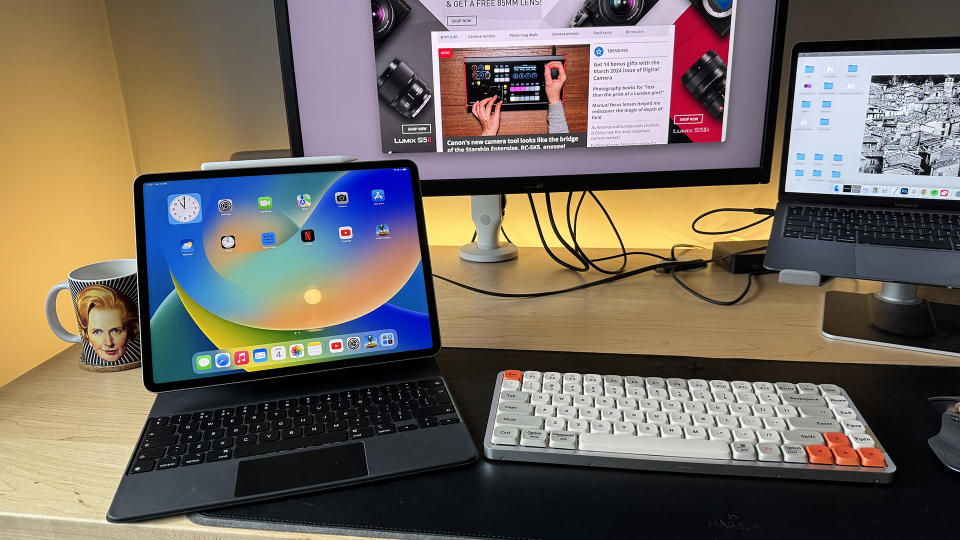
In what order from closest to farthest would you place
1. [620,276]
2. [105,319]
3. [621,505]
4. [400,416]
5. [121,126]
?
[621,505] → [400,416] → [105,319] → [620,276] → [121,126]

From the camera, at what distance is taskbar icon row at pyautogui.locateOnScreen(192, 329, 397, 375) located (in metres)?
0.58

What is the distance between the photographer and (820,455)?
46 cm

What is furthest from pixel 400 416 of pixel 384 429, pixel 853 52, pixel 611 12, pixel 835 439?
pixel 853 52

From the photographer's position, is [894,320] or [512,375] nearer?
[512,375]

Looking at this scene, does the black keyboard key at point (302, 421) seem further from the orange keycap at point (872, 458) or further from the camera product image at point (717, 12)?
the camera product image at point (717, 12)

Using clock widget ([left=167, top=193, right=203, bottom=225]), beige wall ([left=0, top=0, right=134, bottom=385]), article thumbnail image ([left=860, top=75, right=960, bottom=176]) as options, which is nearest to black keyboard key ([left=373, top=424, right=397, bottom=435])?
clock widget ([left=167, top=193, right=203, bottom=225])

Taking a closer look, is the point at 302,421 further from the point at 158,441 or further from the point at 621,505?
the point at 621,505

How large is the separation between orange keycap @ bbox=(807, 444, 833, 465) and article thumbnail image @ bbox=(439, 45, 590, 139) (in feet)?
1.70

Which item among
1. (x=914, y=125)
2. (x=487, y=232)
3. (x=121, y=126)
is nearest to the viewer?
(x=914, y=125)

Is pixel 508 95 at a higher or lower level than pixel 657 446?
higher

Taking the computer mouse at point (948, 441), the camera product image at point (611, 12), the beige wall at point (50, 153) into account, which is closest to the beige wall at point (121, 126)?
the beige wall at point (50, 153)

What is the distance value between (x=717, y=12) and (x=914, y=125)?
0.92 feet

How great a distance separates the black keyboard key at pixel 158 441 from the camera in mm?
500

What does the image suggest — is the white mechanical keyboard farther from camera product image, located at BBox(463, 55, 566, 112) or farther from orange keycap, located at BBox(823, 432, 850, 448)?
camera product image, located at BBox(463, 55, 566, 112)
